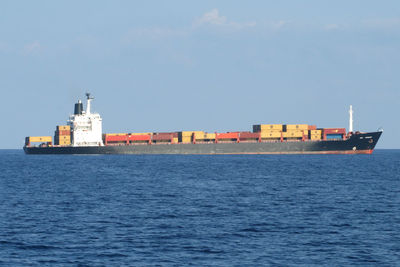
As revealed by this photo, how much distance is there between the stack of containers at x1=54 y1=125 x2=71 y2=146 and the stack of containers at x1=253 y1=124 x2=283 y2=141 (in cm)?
4935

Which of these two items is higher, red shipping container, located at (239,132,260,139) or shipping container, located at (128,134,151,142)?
red shipping container, located at (239,132,260,139)

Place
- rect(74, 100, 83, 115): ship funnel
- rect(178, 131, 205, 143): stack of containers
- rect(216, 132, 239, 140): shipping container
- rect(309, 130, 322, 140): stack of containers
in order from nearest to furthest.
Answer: rect(309, 130, 322, 140): stack of containers < rect(216, 132, 239, 140): shipping container < rect(74, 100, 83, 115): ship funnel < rect(178, 131, 205, 143): stack of containers

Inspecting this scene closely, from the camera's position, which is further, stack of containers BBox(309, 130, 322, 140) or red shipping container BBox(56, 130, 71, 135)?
red shipping container BBox(56, 130, 71, 135)

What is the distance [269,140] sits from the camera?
133250 mm

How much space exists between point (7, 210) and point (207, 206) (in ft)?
41.4

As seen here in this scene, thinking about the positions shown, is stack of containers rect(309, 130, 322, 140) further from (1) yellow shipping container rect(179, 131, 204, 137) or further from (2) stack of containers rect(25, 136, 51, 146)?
(2) stack of containers rect(25, 136, 51, 146)

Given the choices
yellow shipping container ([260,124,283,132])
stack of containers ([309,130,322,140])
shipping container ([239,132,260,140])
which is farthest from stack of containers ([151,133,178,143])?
stack of containers ([309,130,322,140])

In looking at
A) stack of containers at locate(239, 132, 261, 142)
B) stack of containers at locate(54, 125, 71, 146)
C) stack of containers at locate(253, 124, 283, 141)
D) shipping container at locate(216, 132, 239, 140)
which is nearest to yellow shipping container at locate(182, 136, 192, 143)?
shipping container at locate(216, 132, 239, 140)

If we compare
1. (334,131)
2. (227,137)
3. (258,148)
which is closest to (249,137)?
(258,148)

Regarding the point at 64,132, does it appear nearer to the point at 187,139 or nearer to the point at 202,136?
the point at 187,139

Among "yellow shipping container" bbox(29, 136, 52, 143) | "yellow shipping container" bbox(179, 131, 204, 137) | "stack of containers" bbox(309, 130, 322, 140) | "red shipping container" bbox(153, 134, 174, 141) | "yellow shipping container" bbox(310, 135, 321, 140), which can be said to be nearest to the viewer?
"yellow shipping container" bbox(310, 135, 321, 140)

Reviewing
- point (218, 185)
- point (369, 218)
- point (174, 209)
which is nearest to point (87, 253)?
point (174, 209)

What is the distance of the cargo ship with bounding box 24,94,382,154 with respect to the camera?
5079 inches

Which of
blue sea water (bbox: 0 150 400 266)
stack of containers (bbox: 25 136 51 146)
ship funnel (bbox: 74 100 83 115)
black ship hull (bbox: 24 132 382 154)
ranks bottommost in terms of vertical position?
blue sea water (bbox: 0 150 400 266)
